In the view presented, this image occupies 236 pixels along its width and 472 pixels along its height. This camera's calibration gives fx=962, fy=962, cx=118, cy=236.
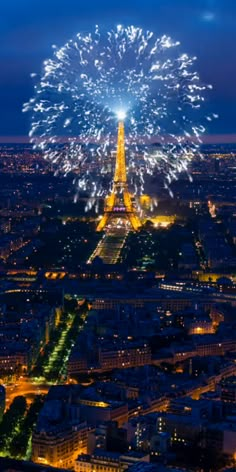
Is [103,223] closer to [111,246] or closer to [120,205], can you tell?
[120,205]

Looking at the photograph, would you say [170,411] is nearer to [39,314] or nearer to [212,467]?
[212,467]

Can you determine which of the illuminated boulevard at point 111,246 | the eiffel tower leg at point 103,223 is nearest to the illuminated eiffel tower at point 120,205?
the eiffel tower leg at point 103,223

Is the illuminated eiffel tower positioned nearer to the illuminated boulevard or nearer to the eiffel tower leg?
the eiffel tower leg

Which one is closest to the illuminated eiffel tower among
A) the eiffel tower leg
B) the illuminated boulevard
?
the eiffel tower leg

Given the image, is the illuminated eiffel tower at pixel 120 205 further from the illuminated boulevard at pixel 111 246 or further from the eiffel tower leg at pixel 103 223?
the illuminated boulevard at pixel 111 246

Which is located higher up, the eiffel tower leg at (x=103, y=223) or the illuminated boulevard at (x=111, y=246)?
the eiffel tower leg at (x=103, y=223)

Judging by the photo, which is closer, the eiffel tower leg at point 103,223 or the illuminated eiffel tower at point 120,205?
the eiffel tower leg at point 103,223

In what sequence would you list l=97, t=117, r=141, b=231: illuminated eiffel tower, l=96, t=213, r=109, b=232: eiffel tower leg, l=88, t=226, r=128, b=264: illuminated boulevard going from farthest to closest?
l=97, t=117, r=141, b=231: illuminated eiffel tower, l=96, t=213, r=109, b=232: eiffel tower leg, l=88, t=226, r=128, b=264: illuminated boulevard

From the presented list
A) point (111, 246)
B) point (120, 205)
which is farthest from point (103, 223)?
point (111, 246)

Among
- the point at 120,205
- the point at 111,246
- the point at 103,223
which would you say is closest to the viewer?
the point at 111,246

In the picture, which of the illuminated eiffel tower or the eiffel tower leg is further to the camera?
the illuminated eiffel tower

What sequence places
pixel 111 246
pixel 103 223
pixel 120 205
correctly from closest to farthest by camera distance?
pixel 111 246, pixel 103 223, pixel 120 205
